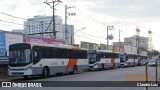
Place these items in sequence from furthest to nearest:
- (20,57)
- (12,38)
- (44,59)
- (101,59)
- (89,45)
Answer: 1. (89,45)
2. (101,59)
3. (12,38)
4. (44,59)
5. (20,57)

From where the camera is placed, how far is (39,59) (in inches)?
1185

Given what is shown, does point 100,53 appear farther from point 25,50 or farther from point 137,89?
point 137,89

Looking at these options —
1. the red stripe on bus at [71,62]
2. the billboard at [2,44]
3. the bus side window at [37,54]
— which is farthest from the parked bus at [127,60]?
the bus side window at [37,54]

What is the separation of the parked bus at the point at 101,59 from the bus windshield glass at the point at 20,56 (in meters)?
21.0

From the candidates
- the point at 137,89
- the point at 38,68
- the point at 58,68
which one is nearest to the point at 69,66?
the point at 58,68

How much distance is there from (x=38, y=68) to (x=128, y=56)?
4350 centimetres

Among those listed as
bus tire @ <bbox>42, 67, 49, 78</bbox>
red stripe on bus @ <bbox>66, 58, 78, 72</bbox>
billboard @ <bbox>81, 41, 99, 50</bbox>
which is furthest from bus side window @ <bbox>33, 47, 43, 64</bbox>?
billboard @ <bbox>81, 41, 99, 50</bbox>

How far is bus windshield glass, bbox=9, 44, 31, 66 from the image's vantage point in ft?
94.5

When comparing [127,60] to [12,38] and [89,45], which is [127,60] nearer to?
[89,45]

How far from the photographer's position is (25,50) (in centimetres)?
2889

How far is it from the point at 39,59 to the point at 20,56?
5.99 feet

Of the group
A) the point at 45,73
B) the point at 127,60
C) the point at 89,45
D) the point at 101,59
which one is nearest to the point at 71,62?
the point at 45,73

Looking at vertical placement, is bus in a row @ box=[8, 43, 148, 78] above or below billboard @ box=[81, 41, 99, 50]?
below

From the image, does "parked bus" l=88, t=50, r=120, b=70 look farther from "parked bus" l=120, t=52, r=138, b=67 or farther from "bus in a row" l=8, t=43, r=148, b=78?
"parked bus" l=120, t=52, r=138, b=67
